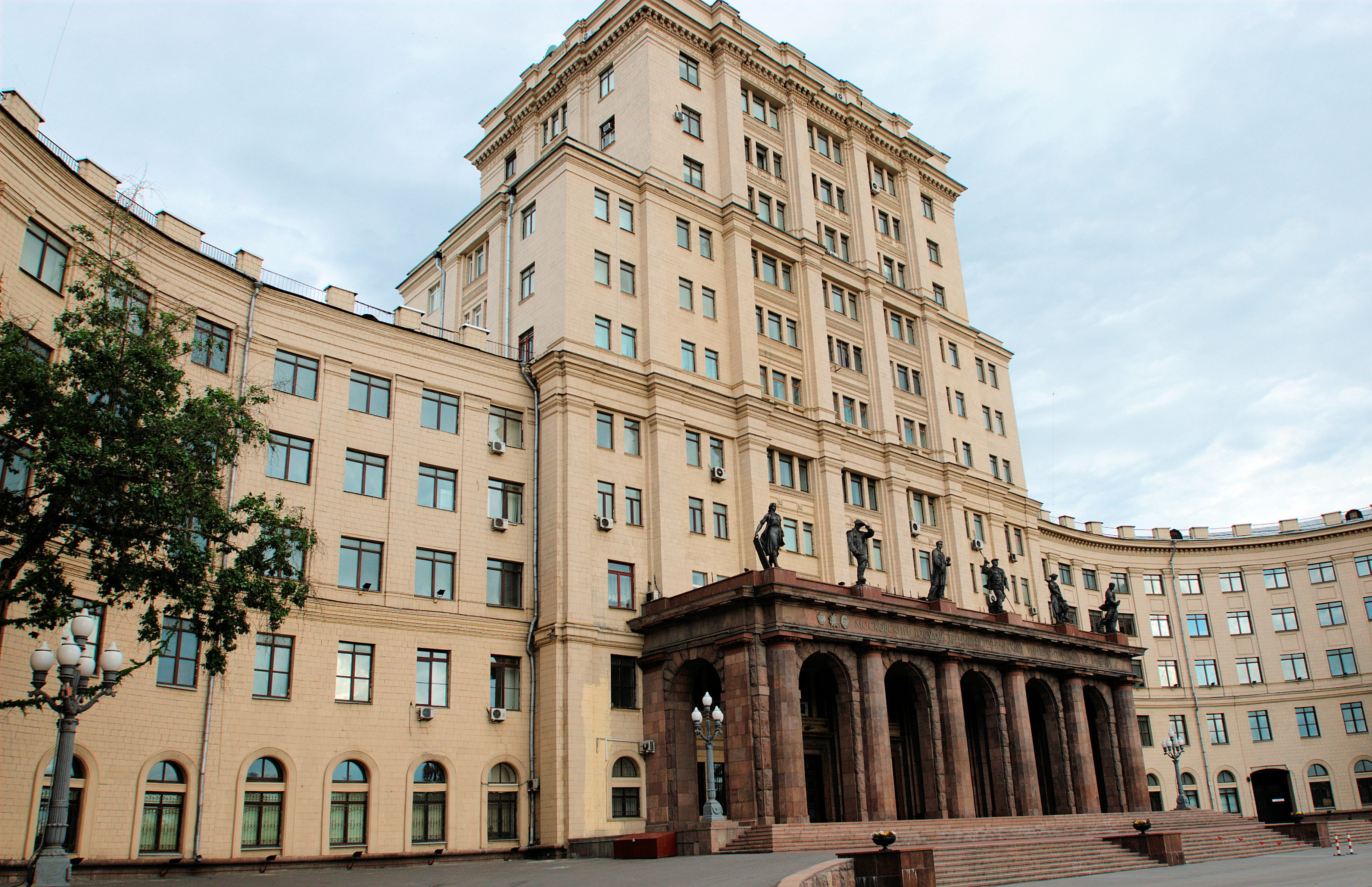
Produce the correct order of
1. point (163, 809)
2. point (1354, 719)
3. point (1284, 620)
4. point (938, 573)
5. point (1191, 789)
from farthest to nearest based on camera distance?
point (1284, 620)
point (1191, 789)
point (1354, 719)
point (938, 573)
point (163, 809)

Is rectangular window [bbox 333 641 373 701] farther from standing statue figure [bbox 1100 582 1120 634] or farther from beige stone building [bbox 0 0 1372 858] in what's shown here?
standing statue figure [bbox 1100 582 1120 634]

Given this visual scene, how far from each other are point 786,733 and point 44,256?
24.2m

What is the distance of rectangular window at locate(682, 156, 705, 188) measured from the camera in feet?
150

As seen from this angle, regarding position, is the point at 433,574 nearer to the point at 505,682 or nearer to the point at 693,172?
the point at 505,682

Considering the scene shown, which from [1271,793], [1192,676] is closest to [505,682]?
[1192,676]

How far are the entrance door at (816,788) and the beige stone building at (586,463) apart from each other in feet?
23.9

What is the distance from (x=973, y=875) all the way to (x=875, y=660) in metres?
9.92

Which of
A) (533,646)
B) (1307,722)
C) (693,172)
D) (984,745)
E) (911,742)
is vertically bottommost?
(984,745)

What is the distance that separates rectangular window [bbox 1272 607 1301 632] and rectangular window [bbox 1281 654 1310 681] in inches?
60.4

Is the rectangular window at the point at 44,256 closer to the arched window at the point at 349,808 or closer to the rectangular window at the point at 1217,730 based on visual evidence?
the arched window at the point at 349,808

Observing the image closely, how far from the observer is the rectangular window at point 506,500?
3684 cm

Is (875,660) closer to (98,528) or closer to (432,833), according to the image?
(432,833)

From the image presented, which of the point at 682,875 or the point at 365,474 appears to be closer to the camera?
the point at 682,875

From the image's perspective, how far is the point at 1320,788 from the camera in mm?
59531
